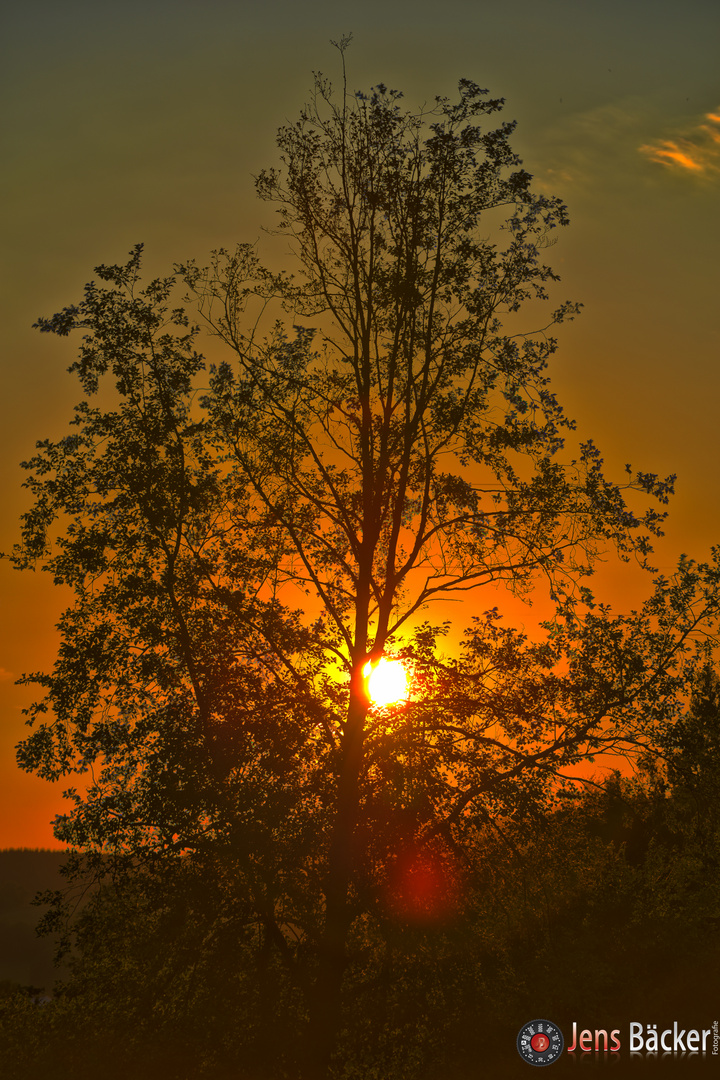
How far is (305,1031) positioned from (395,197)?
18.9m

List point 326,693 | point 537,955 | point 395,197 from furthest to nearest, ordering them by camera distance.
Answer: point 537,955
point 395,197
point 326,693

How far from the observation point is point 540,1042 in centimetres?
2317

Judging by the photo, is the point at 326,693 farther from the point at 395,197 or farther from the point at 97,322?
the point at 395,197

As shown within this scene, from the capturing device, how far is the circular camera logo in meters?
22.1

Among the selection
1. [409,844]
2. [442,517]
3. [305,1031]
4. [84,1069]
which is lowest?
[84,1069]

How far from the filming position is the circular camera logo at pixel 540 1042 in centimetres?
2208

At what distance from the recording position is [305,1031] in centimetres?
1599

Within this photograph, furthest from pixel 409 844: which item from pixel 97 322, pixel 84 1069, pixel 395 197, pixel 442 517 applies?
pixel 84 1069

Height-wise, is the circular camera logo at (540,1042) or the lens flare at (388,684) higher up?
the lens flare at (388,684)

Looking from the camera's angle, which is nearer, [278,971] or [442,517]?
[278,971]

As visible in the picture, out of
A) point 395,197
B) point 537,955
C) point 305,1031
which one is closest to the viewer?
point 305,1031

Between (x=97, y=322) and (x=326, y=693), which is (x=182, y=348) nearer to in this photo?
(x=97, y=322)

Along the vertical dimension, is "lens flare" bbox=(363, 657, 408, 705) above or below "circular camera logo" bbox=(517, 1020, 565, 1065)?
above

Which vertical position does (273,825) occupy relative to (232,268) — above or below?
below
